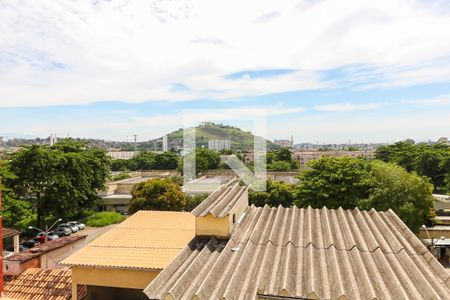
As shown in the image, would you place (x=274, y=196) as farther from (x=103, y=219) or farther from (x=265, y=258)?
(x=265, y=258)

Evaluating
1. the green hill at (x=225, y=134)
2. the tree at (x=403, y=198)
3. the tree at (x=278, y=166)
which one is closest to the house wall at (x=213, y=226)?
the green hill at (x=225, y=134)

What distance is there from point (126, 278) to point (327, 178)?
13.3m

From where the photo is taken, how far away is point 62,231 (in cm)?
2245

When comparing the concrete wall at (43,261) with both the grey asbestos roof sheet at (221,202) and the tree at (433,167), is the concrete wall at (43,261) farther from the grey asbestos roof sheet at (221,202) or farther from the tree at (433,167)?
the tree at (433,167)

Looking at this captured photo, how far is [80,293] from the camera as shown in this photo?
8.68 metres

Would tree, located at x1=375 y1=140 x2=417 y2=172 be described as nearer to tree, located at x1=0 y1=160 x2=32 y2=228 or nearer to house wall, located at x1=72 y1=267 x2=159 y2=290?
tree, located at x1=0 y1=160 x2=32 y2=228

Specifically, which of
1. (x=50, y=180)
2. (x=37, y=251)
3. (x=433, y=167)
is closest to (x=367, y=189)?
(x=37, y=251)

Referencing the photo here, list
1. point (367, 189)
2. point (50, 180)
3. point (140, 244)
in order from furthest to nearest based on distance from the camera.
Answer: point (50, 180) → point (367, 189) → point (140, 244)

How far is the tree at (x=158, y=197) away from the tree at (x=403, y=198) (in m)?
11.7

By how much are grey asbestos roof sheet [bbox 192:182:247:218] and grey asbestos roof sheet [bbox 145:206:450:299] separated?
0.55 meters

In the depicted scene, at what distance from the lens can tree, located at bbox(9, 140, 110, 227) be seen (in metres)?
22.3

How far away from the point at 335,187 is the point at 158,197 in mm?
11446

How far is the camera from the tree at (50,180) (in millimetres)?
22281

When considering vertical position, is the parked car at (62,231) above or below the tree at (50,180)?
below
